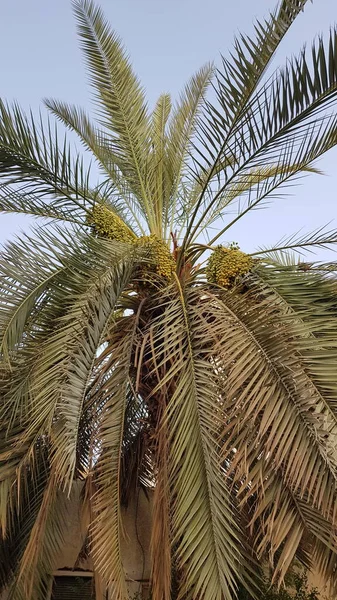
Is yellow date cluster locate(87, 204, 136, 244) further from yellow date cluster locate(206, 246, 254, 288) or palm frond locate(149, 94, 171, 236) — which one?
palm frond locate(149, 94, 171, 236)

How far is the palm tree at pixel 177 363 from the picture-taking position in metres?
3.85

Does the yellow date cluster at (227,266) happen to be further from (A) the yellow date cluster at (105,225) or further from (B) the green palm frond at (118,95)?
(B) the green palm frond at (118,95)

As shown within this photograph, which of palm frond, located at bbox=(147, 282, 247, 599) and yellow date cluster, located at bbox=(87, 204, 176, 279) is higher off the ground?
yellow date cluster, located at bbox=(87, 204, 176, 279)

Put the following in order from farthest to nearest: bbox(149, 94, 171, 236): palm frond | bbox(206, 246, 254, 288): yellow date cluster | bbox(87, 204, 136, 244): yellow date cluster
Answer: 1. bbox(149, 94, 171, 236): palm frond
2. bbox(87, 204, 136, 244): yellow date cluster
3. bbox(206, 246, 254, 288): yellow date cluster

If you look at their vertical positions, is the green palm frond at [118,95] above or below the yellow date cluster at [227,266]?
above

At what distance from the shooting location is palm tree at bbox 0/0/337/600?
12.6ft

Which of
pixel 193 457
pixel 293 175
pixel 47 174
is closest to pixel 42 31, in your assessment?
pixel 47 174

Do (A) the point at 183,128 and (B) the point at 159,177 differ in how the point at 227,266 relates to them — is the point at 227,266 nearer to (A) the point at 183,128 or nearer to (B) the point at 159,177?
(B) the point at 159,177

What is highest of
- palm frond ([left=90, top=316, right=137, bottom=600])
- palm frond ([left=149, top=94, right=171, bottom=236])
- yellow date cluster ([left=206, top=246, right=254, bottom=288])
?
palm frond ([left=149, top=94, right=171, bottom=236])

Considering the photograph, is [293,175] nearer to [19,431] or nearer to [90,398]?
[90,398]

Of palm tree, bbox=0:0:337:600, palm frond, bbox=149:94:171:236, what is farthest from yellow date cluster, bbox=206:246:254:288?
palm frond, bbox=149:94:171:236

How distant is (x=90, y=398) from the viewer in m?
5.09

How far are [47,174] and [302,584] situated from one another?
14.6ft

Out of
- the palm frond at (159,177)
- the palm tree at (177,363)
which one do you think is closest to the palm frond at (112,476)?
the palm tree at (177,363)
